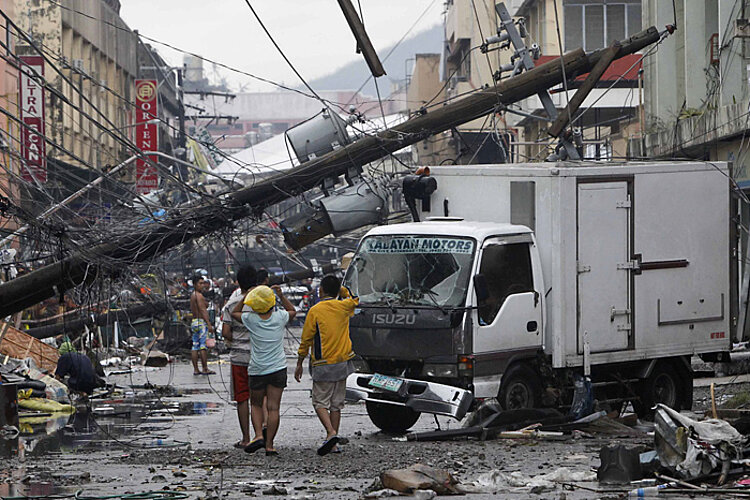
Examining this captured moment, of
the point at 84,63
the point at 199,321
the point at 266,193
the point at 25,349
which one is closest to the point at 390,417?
the point at 266,193

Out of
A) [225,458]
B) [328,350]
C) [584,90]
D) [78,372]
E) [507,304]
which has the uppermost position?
[584,90]

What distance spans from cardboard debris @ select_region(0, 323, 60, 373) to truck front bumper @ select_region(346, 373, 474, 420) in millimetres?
8262

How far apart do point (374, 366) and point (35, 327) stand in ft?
46.6

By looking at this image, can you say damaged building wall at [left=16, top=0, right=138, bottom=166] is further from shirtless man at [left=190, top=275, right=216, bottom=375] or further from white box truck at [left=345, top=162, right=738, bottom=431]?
white box truck at [left=345, top=162, right=738, bottom=431]

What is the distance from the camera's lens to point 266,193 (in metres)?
15.8

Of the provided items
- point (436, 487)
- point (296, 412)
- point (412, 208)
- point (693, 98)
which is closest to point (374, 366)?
point (412, 208)

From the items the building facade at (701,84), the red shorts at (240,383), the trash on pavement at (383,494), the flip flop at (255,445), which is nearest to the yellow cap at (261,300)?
the red shorts at (240,383)

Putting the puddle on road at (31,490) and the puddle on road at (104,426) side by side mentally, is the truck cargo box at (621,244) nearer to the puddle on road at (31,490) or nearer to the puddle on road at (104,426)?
the puddle on road at (104,426)

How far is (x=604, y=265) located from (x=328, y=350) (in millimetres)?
3840

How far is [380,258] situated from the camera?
14211 millimetres

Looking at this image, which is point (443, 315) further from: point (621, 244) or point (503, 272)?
point (621, 244)

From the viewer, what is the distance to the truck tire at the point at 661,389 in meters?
15.2

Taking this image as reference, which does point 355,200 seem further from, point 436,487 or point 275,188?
point 436,487

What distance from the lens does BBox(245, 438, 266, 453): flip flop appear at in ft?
39.2
